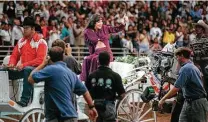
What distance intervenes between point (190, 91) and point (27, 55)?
318cm

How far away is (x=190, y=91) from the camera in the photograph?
12.3 metres

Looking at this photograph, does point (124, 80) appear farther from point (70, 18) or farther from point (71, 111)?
point (70, 18)

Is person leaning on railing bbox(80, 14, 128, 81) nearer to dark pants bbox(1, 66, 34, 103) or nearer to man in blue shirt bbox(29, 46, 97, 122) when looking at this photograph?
dark pants bbox(1, 66, 34, 103)

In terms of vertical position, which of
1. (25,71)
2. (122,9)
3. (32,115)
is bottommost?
(32,115)

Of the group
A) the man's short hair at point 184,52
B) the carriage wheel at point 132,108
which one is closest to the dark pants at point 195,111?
the man's short hair at point 184,52

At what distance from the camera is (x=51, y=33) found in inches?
912

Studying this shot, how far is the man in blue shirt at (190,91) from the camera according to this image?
12.1m

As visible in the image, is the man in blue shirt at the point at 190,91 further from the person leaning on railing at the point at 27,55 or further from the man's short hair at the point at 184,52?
the person leaning on railing at the point at 27,55

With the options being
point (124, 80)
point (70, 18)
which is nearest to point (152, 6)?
point (70, 18)

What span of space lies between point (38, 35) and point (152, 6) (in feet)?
54.5

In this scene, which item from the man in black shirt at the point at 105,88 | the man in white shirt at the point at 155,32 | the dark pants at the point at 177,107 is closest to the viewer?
the man in black shirt at the point at 105,88

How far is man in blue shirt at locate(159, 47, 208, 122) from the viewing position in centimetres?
1212

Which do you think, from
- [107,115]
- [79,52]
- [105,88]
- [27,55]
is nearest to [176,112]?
[107,115]

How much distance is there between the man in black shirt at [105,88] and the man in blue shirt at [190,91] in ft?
3.33
